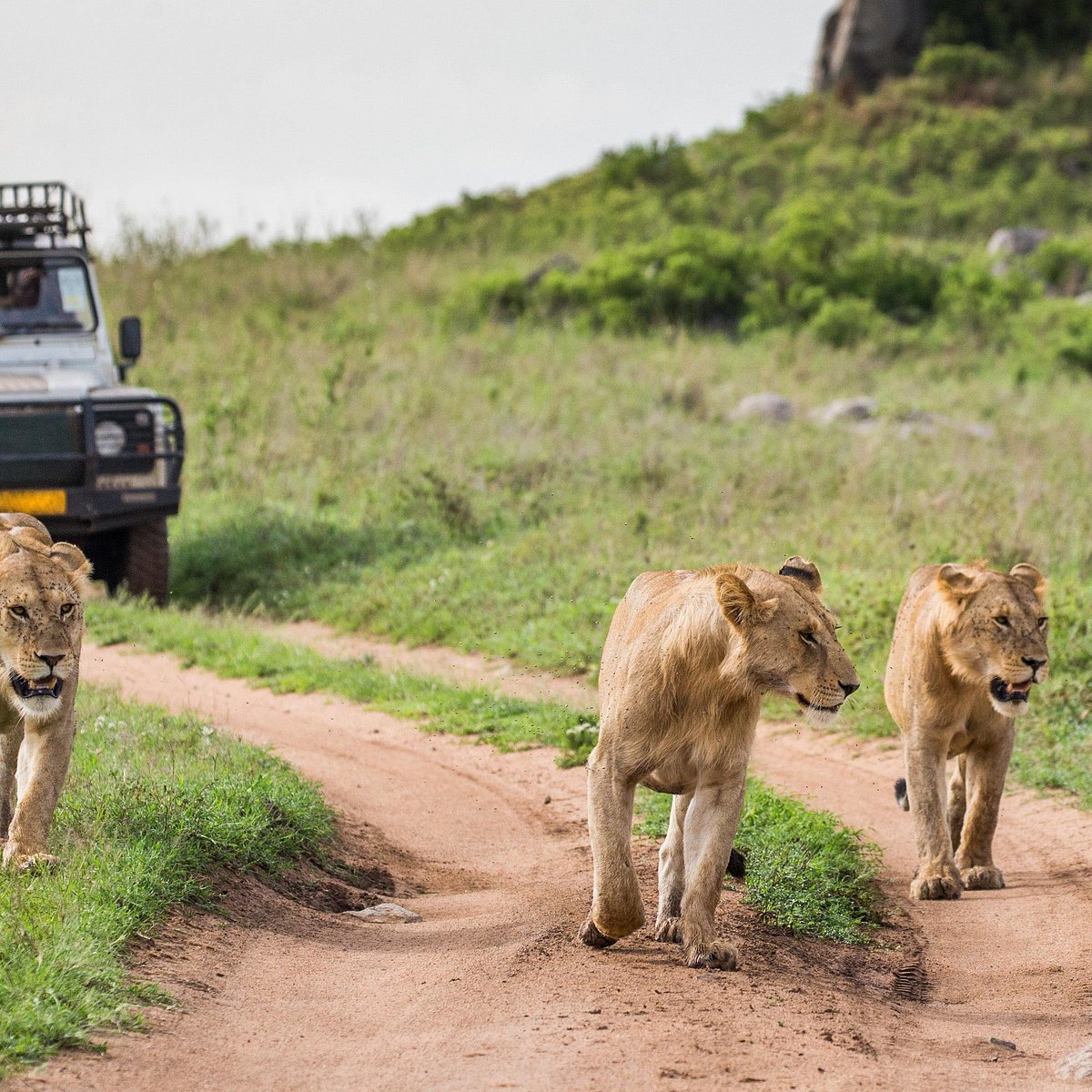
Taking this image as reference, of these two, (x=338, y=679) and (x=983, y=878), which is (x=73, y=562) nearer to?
(x=983, y=878)

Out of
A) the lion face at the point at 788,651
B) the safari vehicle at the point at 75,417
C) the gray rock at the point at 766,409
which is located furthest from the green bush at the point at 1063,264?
the lion face at the point at 788,651

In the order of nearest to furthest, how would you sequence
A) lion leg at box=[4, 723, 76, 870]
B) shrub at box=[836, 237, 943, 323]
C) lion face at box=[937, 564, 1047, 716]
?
1. lion leg at box=[4, 723, 76, 870]
2. lion face at box=[937, 564, 1047, 716]
3. shrub at box=[836, 237, 943, 323]

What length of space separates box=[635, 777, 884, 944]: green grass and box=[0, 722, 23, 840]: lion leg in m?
2.61

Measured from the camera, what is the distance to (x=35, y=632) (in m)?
4.76

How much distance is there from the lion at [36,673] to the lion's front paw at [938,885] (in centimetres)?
325

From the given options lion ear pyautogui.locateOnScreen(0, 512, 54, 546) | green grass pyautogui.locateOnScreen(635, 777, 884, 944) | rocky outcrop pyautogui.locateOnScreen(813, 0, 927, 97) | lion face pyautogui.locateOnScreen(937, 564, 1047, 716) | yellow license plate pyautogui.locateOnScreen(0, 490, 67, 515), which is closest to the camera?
lion ear pyautogui.locateOnScreen(0, 512, 54, 546)

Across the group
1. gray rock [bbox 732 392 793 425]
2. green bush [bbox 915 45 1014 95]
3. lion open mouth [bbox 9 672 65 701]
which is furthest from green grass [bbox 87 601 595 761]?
green bush [bbox 915 45 1014 95]

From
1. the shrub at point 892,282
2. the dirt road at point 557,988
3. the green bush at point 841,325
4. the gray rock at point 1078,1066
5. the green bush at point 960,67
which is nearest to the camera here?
the dirt road at point 557,988

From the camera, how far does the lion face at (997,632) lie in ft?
18.9

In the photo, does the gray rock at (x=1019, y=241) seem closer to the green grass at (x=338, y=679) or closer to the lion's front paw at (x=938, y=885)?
the green grass at (x=338, y=679)

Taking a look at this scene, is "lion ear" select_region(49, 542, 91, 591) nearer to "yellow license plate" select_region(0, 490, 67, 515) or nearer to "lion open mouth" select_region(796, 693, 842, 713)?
"lion open mouth" select_region(796, 693, 842, 713)

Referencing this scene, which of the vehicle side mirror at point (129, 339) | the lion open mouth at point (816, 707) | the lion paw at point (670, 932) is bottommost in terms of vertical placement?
the lion paw at point (670, 932)

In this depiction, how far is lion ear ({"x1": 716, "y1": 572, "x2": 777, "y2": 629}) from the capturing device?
4.43 meters

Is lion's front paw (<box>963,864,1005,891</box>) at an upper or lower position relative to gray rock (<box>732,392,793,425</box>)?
lower
